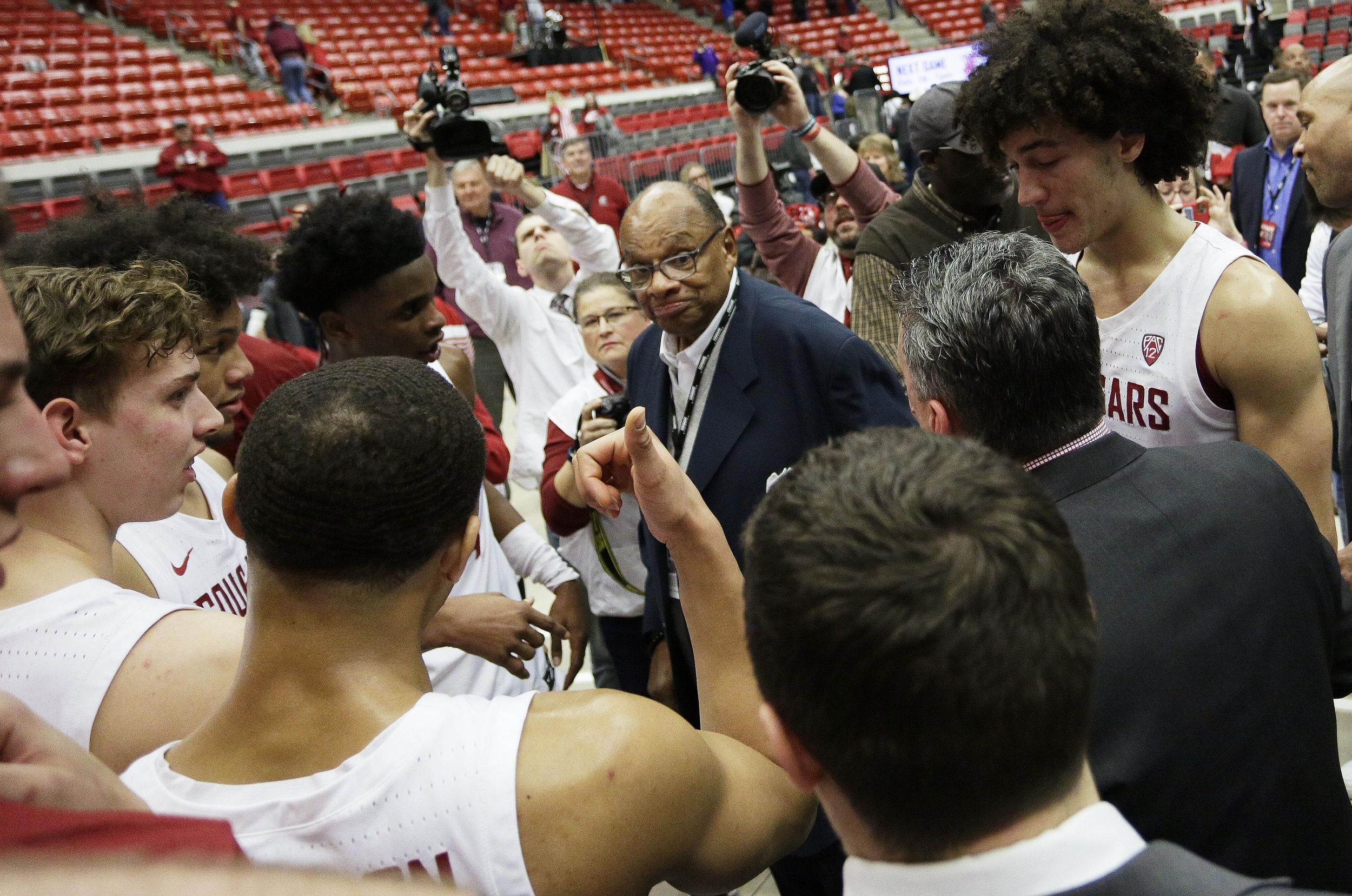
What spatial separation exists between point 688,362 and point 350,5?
66.4 feet

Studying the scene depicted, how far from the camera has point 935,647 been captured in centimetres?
73

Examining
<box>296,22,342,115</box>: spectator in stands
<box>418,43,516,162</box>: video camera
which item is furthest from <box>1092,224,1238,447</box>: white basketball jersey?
<box>296,22,342,115</box>: spectator in stands

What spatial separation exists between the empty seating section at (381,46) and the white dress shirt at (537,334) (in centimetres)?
1216

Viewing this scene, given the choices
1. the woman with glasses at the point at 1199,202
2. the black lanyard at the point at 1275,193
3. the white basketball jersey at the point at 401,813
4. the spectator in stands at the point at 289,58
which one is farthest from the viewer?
the spectator in stands at the point at 289,58

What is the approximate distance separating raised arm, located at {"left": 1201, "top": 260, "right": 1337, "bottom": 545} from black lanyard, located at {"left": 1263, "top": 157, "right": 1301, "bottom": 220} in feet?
10.8

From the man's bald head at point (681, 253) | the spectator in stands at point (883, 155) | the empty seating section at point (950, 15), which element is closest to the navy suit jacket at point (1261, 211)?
the spectator in stands at point (883, 155)

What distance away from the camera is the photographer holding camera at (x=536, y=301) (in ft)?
13.0

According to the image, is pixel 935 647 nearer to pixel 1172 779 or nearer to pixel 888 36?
pixel 1172 779

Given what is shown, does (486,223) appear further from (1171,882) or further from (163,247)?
(1171,882)

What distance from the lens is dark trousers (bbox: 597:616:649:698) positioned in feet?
9.62

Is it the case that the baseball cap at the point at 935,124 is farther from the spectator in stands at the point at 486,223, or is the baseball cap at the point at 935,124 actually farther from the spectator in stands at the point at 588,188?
the spectator in stands at the point at 588,188

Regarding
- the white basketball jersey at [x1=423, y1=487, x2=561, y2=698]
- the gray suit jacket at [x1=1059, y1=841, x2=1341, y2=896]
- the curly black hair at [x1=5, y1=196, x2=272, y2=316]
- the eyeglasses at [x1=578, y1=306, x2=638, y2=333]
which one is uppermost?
the curly black hair at [x1=5, y1=196, x2=272, y2=316]

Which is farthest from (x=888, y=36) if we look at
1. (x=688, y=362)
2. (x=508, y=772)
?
(x=508, y=772)

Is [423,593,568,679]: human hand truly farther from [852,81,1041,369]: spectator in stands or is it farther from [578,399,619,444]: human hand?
[852,81,1041,369]: spectator in stands
